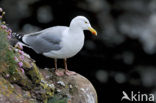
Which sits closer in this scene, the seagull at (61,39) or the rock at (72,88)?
the rock at (72,88)

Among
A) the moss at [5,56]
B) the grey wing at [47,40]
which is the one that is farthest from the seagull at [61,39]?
the moss at [5,56]

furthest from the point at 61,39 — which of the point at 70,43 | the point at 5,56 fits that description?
the point at 5,56

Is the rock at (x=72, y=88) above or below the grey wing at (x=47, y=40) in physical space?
below

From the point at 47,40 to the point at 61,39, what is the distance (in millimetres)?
197

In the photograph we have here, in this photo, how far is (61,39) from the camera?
4184 millimetres

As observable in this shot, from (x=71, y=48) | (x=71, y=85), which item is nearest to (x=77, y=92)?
(x=71, y=85)

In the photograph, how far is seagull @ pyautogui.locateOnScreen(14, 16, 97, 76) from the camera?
13.5 feet

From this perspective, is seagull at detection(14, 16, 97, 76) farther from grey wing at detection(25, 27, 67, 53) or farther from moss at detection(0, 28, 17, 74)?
moss at detection(0, 28, 17, 74)

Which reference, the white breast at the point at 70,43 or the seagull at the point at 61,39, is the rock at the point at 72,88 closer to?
the seagull at the point at 61,39

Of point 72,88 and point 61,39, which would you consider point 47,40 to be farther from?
point 72,88

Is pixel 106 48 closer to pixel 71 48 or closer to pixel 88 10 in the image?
pixel 88 10

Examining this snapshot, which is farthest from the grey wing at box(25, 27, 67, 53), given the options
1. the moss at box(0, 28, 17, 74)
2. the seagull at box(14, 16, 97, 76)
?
the moss at box(0, 28, 17, 74)

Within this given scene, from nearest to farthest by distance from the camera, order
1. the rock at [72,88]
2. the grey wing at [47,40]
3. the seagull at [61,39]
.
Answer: the rock at [72,88], the seagull at [61,39], the grey wing at [47,40]

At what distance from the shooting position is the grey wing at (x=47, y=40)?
4.23 metres
